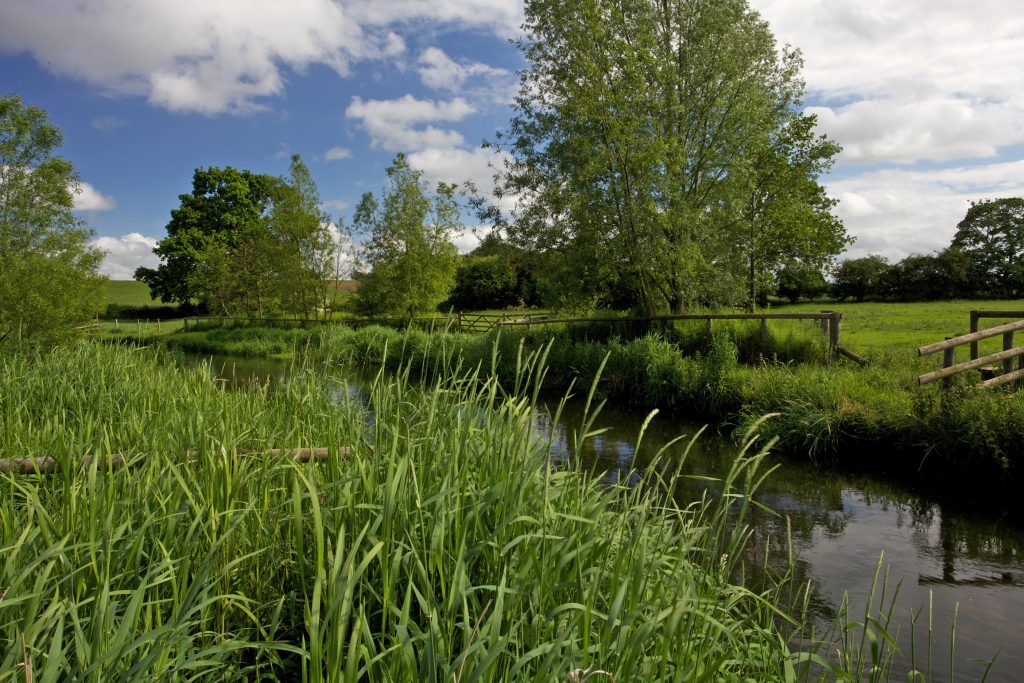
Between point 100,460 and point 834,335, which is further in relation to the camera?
point 834,335

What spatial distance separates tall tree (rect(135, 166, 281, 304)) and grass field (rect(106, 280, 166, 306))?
10980 millimetres

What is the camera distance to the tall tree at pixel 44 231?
45.6 ft

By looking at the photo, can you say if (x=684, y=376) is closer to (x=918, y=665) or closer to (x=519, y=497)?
(x=918, y=665)

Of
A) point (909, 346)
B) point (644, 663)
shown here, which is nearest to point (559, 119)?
point (909, 346)

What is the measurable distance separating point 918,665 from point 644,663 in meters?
3.32

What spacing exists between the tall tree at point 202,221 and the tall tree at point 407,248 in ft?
55.9

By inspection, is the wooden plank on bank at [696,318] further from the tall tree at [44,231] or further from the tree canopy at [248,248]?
the tree canopy at [248,248]

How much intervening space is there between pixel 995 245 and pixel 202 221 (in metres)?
53.7

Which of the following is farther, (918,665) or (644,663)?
(918,665)

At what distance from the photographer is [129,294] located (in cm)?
6938

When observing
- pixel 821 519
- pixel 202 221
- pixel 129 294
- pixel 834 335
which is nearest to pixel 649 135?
pixel 834 335

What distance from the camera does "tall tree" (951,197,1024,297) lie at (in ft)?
113

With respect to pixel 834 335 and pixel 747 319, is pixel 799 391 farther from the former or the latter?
pixel 747 319

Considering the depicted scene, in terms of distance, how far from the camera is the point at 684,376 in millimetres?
13289
